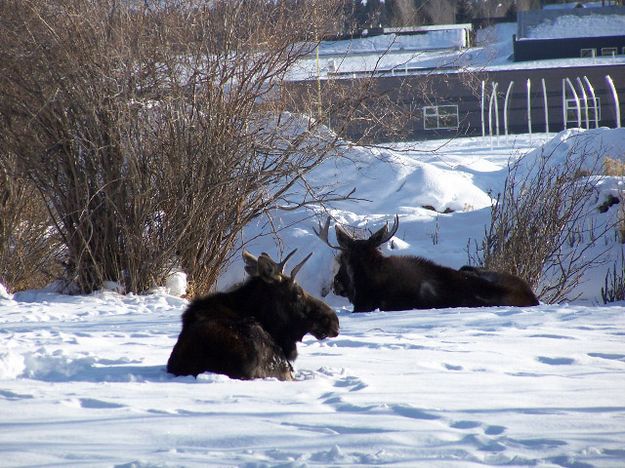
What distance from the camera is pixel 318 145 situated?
1298cm

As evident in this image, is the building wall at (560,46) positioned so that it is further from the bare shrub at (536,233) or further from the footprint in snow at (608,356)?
the footprint in snow at (608,356)

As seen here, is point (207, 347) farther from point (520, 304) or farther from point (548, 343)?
point (520, 304)

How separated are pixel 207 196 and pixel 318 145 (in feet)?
5.59

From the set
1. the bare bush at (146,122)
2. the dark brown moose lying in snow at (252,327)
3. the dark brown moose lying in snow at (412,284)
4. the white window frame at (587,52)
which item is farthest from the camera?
the white window frame at (587,52)

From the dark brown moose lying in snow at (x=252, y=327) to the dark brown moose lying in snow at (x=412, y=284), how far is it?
3875 mm

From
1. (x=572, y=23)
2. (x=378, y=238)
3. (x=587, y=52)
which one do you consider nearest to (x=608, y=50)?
(x=587, y=52)

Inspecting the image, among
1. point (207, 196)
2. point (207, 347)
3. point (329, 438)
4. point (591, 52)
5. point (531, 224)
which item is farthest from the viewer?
point (591, 52)

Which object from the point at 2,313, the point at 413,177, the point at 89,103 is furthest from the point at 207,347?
the point at 413,177

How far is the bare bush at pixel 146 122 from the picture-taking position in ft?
37.9

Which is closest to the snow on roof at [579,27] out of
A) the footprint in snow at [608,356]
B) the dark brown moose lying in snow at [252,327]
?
the footprint in snow at [608,356]

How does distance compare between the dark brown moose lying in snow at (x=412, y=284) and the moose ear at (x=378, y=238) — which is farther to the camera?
the moose ear at (x=378, y=238)

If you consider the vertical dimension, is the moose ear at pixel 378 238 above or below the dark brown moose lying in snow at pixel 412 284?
above

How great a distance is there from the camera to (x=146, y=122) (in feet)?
39.0

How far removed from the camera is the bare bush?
37.9 feet
